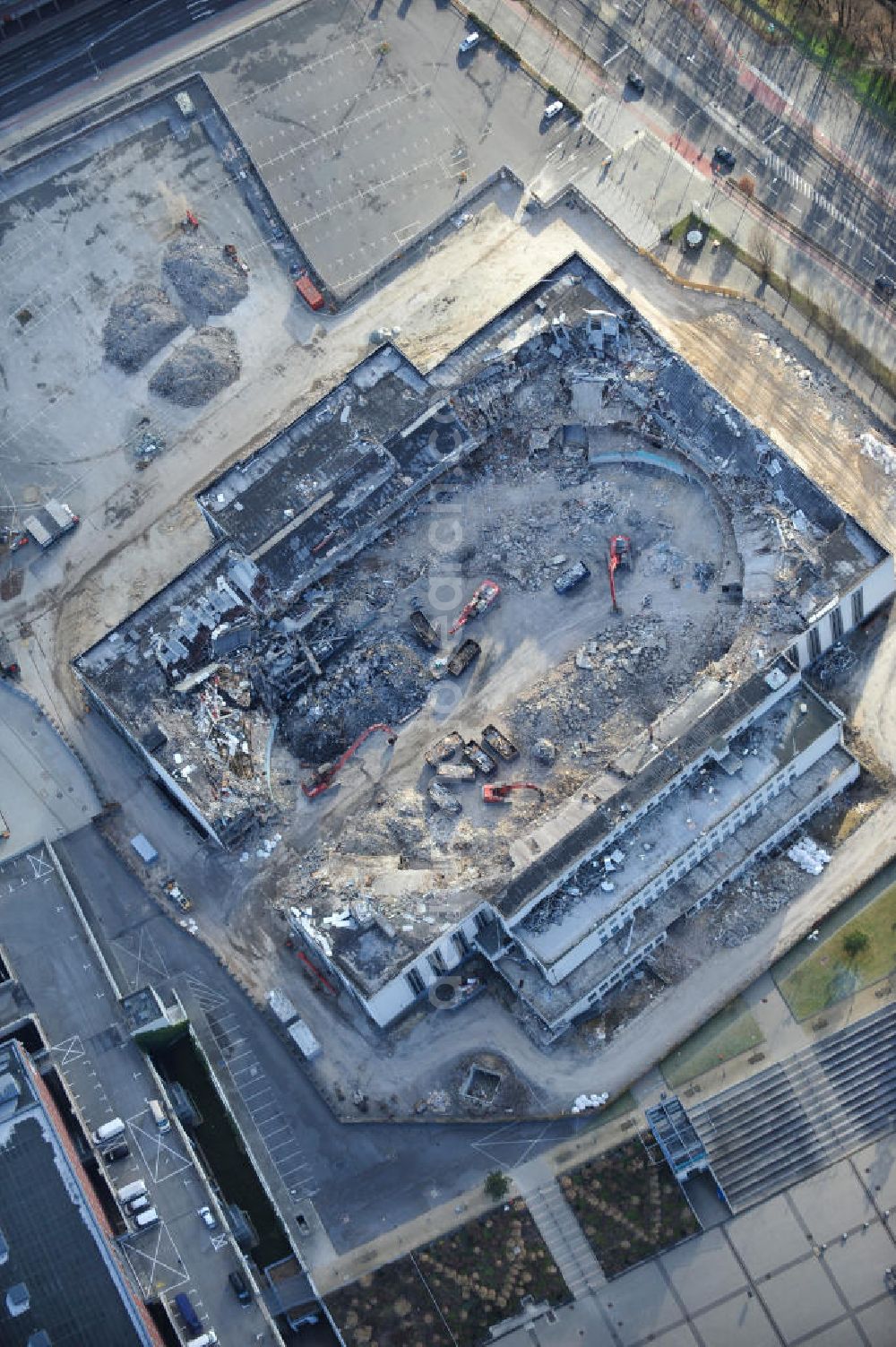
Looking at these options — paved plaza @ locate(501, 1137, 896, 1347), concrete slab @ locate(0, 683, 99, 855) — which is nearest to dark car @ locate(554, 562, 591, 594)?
concrete slab @ locate(0, 683, 99, 855)

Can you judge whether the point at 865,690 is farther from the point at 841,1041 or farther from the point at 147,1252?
the point at 147,1252

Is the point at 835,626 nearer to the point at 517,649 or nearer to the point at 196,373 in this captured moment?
the point at 517,649

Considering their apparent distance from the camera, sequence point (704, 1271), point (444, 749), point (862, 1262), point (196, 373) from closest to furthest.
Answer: point (862, 1262)
point (704, 1271)
point (444, 749)
point (196, 373)

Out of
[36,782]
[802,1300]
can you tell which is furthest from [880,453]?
[36,782]

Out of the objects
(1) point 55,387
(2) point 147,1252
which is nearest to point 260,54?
→ (1) point 55,387

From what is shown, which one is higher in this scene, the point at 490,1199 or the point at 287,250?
the point at 287,250

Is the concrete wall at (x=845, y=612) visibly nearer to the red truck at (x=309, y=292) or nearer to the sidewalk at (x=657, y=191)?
the sidewalk at (x=657, y=191)
